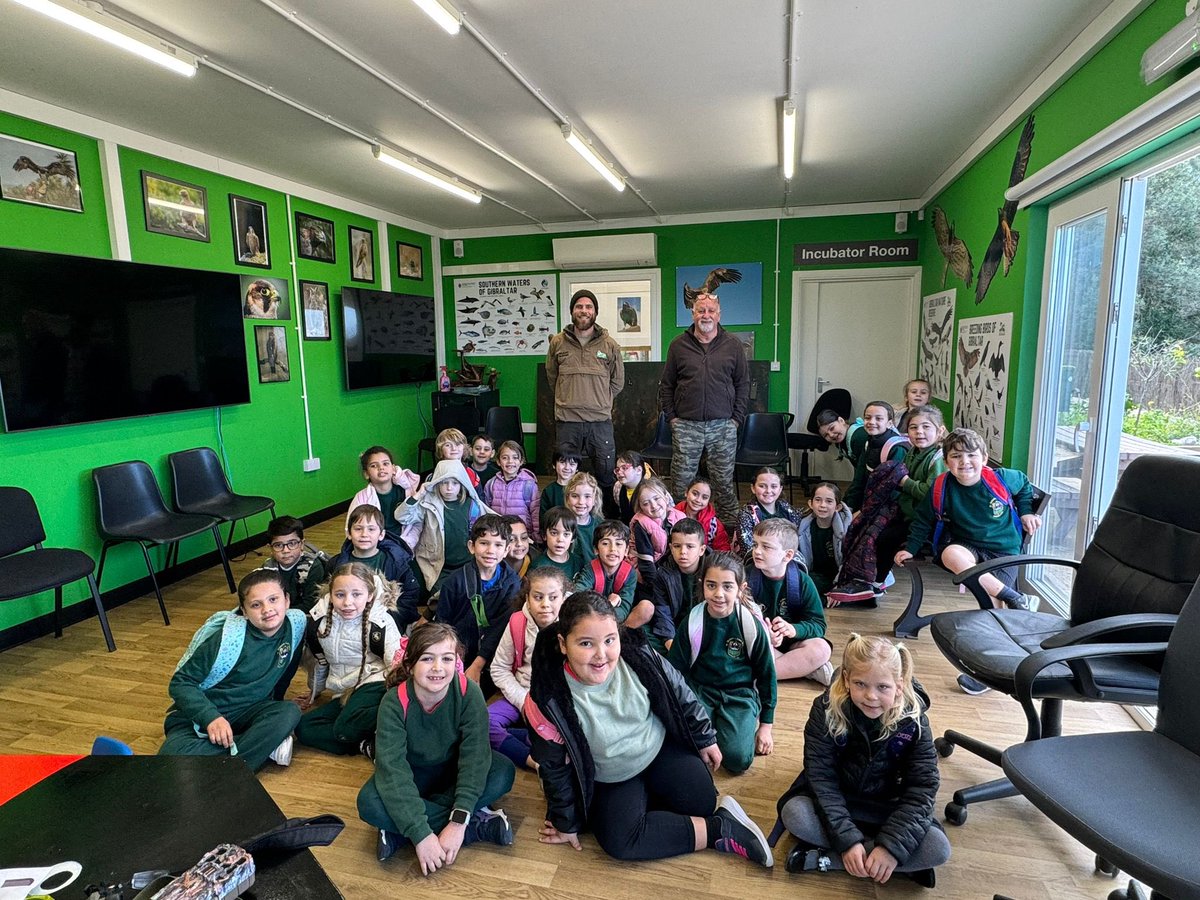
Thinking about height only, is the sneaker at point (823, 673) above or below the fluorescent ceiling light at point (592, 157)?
below

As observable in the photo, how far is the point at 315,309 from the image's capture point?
17.7 feet

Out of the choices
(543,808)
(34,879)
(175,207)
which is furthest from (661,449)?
(34,879)

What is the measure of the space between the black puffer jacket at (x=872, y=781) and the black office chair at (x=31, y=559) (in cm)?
321

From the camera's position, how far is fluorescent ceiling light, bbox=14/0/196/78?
2250 mm

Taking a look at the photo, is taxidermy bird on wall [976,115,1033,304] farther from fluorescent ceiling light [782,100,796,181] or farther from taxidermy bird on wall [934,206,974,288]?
fluorescent ceiling light [782,100,796,181]

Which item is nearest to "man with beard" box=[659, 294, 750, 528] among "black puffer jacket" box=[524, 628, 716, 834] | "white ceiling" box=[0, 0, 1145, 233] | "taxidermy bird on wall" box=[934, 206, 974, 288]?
"white ceiling" box=[0, 0, 1145, 233]

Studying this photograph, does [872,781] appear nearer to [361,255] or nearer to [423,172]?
[423,172]

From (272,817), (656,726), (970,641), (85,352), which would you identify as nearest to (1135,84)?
(970,641)

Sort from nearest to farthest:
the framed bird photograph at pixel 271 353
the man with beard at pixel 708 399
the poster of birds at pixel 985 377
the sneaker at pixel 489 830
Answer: the sneaker at pixel 489 830
the poster of birds at pixel 985 377
the man with beard at pixel 708 399
the framed bird photograph at pixel 271 353

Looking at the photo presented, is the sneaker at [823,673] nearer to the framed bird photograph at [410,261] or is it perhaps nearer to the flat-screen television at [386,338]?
the flat-screen television at [386,338]

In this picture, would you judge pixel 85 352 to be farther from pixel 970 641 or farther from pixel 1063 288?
pixel 1063 288

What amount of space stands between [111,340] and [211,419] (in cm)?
89

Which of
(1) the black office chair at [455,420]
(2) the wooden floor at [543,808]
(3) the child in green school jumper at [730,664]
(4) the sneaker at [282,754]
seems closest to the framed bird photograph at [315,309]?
(1) the black office chair at [455,420]

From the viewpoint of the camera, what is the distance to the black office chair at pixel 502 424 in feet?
21.1
